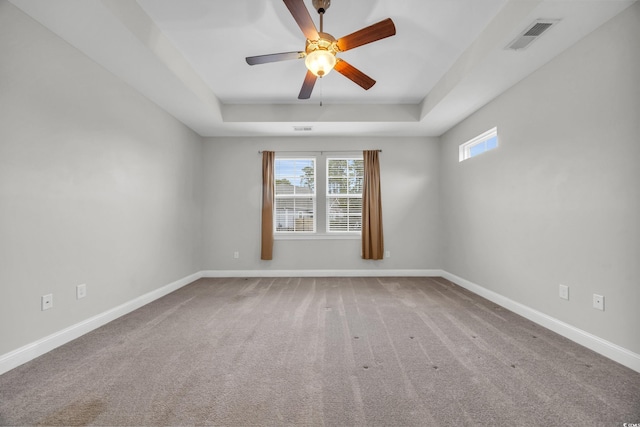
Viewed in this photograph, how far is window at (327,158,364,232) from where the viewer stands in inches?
194

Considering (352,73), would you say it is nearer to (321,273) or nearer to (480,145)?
(480,145)

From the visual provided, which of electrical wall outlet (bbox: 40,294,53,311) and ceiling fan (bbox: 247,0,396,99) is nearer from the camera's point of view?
ceiling fan (bbox: 247,0,396,99)

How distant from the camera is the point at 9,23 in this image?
185 centimetres

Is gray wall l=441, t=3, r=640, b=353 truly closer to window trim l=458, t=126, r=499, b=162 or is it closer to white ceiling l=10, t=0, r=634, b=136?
window trim l=458, t=126, r=499, b=162

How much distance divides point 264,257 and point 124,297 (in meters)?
2.12

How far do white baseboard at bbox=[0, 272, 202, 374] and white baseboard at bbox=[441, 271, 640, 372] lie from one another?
419 centimetres

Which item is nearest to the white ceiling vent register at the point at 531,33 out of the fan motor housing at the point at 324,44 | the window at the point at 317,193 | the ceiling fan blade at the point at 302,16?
the fan motor housing at the point at 324,44

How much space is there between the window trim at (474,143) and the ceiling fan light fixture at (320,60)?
2390mm

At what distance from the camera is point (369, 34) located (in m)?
1.97

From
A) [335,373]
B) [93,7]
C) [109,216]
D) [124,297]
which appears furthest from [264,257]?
[93,7]

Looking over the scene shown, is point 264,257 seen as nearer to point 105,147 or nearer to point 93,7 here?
point 105,147

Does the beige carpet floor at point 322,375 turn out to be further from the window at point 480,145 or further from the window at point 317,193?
the window at point 317,193

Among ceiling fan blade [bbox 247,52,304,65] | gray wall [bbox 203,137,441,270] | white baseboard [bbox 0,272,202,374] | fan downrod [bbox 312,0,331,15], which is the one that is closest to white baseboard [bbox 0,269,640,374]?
white baseboard [bbox 0,272,202,374]

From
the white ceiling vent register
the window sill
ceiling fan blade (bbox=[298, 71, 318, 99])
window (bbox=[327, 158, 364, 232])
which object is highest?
the white ceiling vent register
